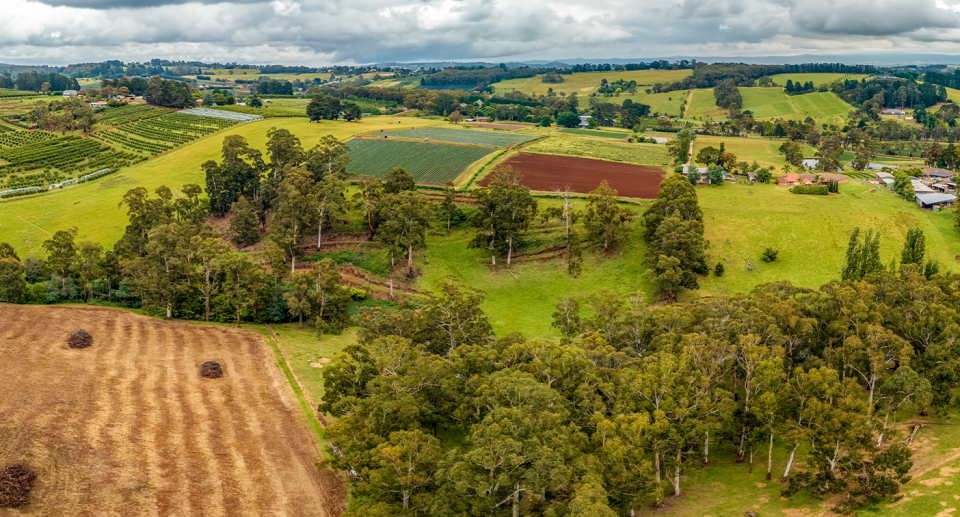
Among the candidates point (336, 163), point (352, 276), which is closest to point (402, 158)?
point (336, 163)

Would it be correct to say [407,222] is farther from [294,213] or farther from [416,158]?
[416,158]

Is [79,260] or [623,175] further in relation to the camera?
[623,175]

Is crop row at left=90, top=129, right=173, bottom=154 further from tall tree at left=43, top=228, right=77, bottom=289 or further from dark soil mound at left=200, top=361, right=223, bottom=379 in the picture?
dark soil mound at left=200, top=361, right=223, bottom=379

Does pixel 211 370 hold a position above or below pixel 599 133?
below

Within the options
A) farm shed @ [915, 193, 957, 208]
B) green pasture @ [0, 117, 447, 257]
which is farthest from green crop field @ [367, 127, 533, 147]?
farm shed @ [915, 193, 957, 208]

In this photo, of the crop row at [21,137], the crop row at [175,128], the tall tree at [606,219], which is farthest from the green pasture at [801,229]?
the crop row at [21,137]

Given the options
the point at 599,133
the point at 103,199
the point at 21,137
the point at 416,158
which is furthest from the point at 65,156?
the point at 599,133

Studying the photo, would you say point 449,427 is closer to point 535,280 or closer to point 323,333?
point 323,333
